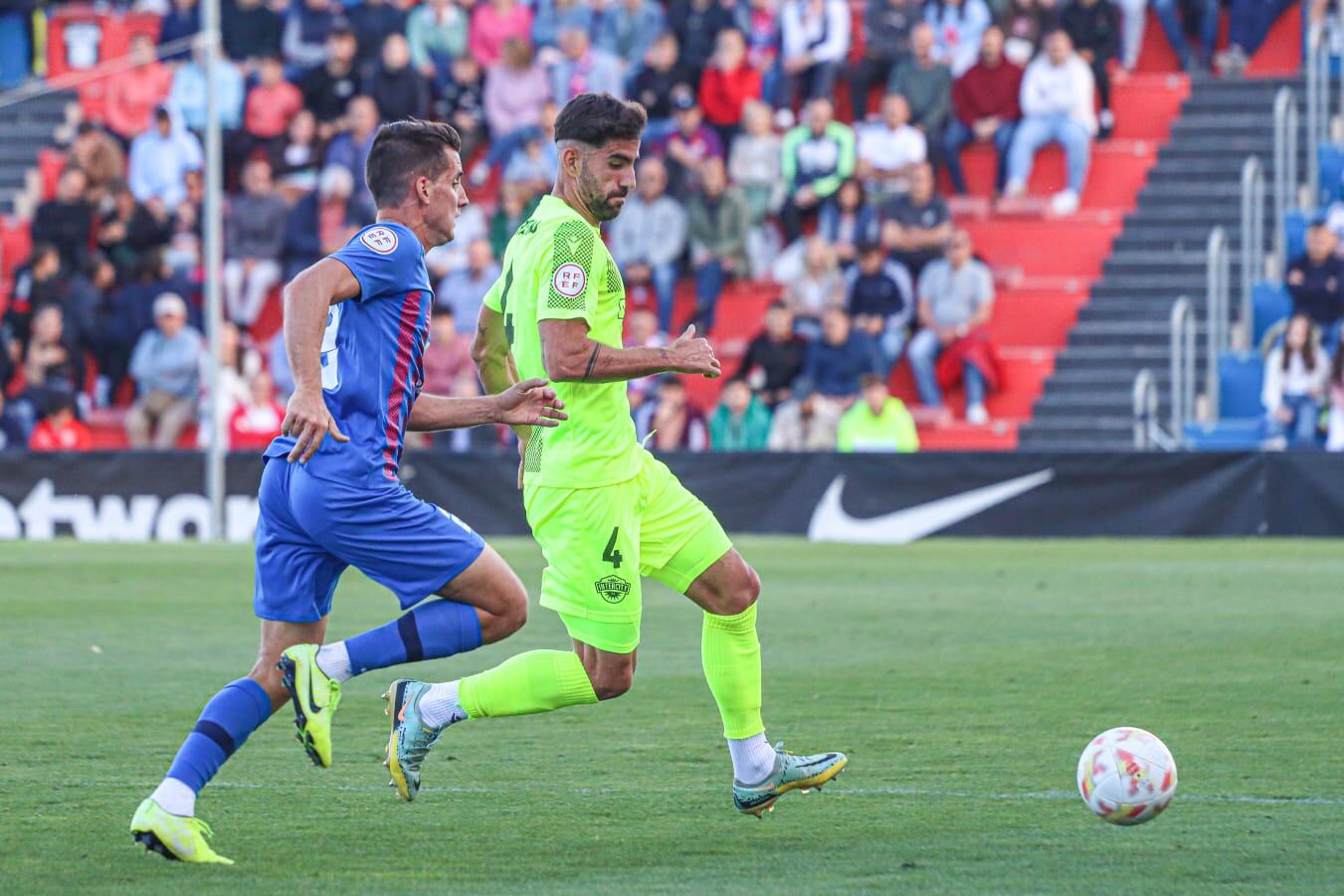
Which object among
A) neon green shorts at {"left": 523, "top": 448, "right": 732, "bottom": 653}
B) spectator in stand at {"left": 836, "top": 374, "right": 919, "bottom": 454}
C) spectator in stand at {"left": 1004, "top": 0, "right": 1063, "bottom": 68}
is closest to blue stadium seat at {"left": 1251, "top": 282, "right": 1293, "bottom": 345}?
spectator in stand at {"left": 1004, "top": 0, "right": 1063, "bottom": 68}

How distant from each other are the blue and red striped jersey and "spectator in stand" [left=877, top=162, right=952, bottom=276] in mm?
16070

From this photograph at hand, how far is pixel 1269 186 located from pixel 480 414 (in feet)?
60.9

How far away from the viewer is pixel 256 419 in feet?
72.7

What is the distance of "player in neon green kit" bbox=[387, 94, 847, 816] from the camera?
635 centimetres

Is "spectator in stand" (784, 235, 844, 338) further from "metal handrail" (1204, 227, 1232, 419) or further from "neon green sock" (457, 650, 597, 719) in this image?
"neon green sock" (457, 650, 597, 719)

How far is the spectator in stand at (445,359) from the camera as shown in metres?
21.4

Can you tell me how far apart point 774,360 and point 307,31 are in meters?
8.46

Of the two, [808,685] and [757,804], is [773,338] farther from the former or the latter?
[757,804]

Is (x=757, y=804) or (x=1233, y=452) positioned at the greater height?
(x=757, y=804)

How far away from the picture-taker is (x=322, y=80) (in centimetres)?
2503

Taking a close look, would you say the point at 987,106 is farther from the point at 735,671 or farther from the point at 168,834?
the point at 168,834

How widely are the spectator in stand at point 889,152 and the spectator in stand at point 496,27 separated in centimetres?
465

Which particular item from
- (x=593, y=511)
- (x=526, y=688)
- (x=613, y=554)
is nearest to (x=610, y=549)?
(x=613, y=554)

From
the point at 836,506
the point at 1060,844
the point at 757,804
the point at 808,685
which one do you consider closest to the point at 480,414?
the point at 757,804
